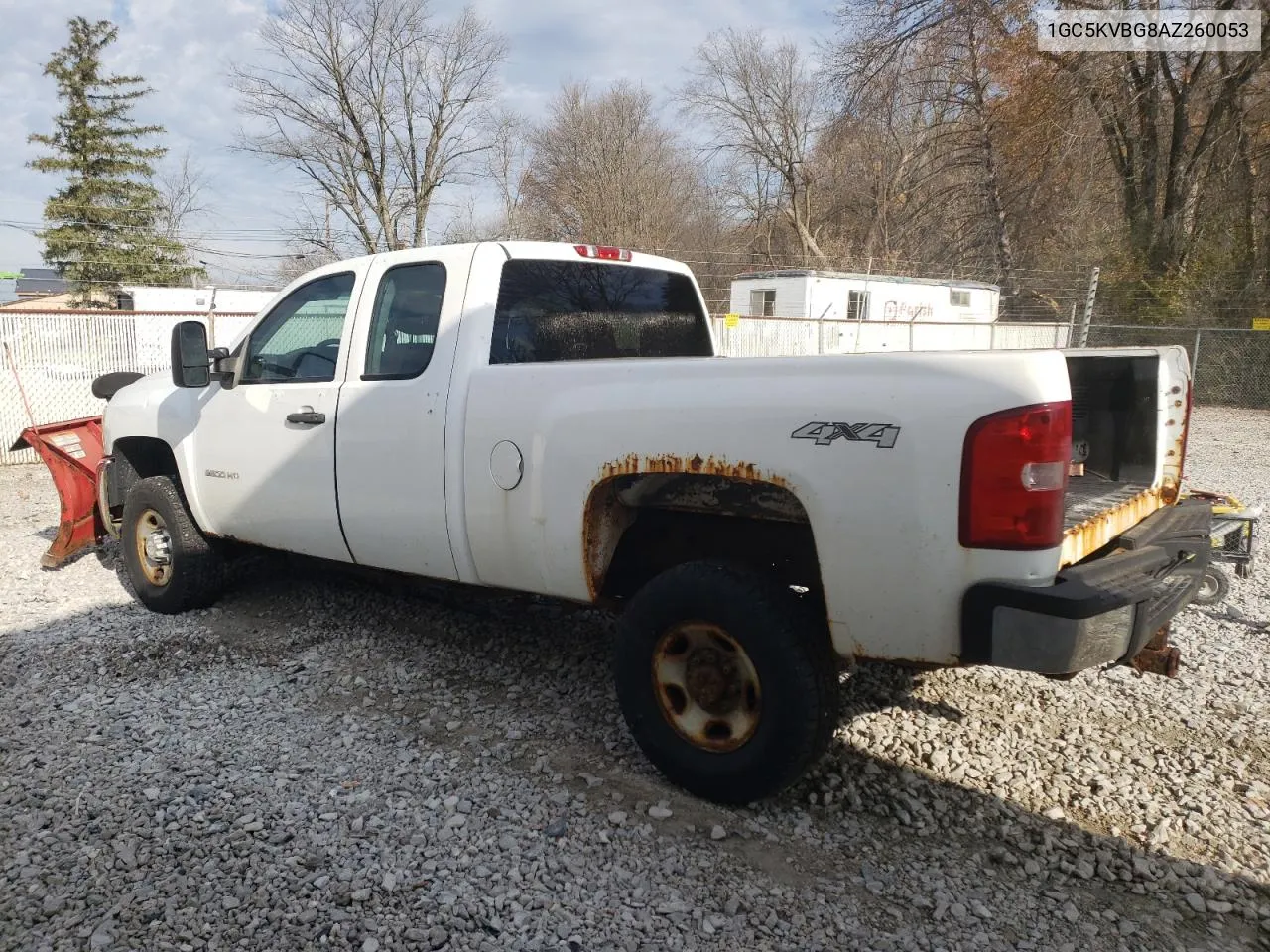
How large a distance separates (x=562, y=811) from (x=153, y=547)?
3.42m

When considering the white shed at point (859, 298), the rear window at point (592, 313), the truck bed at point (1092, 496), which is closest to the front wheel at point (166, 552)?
the rear window at point (592, 313)

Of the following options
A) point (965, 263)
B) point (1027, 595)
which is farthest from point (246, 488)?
point (965, 263)

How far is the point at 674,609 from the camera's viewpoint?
3074 millimetres

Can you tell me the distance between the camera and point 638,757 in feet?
11.6

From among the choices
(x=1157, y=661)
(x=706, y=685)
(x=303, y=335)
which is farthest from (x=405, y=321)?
(x=1157, y=661)

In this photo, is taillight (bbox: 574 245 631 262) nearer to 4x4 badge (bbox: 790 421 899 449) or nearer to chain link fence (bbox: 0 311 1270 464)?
chain link fence (bbox: 0 311 1270 464)

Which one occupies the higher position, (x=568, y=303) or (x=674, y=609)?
(x=568, y=303)

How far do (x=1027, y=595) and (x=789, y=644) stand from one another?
2.40ft

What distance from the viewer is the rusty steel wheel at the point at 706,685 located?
119 inches

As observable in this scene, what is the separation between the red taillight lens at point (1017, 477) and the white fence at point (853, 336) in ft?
50.4

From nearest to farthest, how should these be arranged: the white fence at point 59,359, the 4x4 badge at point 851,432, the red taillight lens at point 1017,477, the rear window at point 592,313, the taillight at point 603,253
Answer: the red taillight lens at point 1017,477 < the 4x4 badge at point 851,432 < the rear window at point 592,313 < the taillight at point 603,253 < the white fence at point 59,359

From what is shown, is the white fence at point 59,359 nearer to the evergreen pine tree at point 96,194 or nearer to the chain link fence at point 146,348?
the chain link fence at point 146,348

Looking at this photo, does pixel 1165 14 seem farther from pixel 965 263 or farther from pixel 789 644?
pixel 789 644

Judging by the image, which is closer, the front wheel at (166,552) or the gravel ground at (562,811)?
the gravel ground at (562,811)
